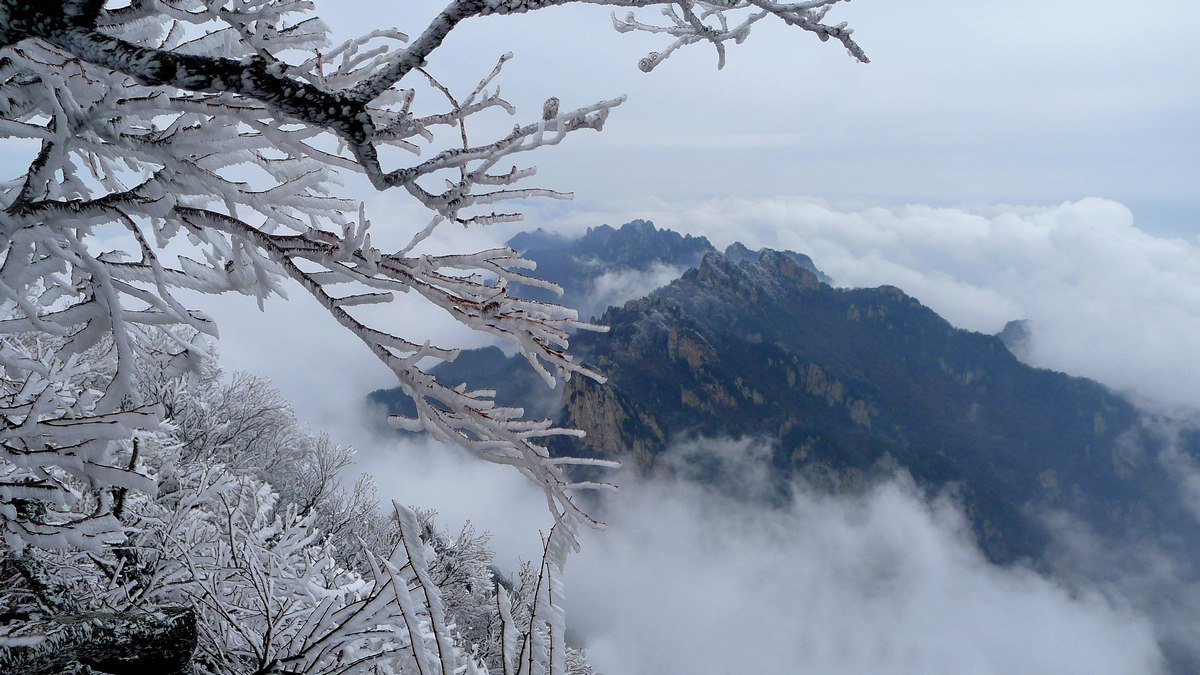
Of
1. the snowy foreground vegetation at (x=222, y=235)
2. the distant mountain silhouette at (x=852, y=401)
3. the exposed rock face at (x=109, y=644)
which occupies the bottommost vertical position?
the distant mountain silhouette at (x=852, y=401)

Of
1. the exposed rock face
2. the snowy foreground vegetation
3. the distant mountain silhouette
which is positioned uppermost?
the snowy foreground vegetation

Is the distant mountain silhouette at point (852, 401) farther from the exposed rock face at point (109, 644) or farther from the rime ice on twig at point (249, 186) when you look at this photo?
the rime ice on twig at point (249, 186)

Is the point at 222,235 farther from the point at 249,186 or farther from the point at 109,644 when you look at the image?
the point at 109,644

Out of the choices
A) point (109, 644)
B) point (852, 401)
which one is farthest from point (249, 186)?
point (852, 401)

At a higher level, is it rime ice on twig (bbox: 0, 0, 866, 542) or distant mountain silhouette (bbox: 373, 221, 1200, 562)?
rime ice on twig (bbox: 0, 0, 866, 542)

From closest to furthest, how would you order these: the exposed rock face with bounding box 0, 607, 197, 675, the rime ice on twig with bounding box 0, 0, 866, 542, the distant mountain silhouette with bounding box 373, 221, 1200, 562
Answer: the rime ice on twig with bounding box 0, 0, 866, 542 → the exposed rock face with bounding box 0, 607, 197, 675 → the distant mountain silhouette with bounding box 373, 221, 1200, 562

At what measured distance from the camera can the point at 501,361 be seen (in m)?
157

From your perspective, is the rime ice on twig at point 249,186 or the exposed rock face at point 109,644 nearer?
the rime ice on twig at point 249,186

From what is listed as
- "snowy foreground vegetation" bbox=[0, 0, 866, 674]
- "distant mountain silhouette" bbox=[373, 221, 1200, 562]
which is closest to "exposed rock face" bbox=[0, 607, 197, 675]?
"snowy foreground vegetation" bbox=[0, 0, 866, 674]

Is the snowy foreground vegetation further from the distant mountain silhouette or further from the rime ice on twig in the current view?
the distant mountain silhouette

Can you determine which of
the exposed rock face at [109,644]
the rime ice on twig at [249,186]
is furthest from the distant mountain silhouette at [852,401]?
the rime ice on twig at [249,186]

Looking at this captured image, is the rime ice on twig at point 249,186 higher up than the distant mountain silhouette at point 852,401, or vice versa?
the rime ice on twig at point 249,186

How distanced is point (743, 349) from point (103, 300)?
14204cm

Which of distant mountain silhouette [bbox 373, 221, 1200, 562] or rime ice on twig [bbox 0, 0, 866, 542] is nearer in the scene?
rime ice on twig [bbox 0, 0, 866, 542]
